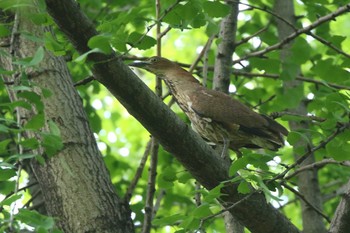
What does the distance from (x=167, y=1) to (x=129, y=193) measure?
5.01 ft

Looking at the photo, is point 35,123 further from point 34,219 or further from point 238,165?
point 238,165

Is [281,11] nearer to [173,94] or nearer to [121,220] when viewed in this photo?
[173,94]

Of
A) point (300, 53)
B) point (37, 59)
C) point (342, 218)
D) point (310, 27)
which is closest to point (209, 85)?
point (300, 53)

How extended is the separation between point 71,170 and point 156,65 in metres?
1.74

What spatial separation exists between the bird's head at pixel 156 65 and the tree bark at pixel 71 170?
3.71ft

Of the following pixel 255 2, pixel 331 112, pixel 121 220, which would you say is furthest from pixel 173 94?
pixel 331 112

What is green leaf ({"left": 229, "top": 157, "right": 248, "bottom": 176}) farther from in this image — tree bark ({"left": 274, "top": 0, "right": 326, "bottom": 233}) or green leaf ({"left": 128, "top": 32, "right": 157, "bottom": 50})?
tree bark ({"left": 274, "top": 0, "right": 326, "bottom": 233})

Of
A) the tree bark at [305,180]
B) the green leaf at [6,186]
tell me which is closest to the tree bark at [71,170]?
the green leaf at [6,186]

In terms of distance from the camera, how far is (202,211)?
3.71 metres

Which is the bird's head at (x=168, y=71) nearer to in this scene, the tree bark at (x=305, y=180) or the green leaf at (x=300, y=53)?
the tree bark at (x=305, y=180)

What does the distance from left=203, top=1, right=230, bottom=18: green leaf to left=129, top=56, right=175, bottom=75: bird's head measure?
1.53 metres

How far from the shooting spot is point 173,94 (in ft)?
20.4

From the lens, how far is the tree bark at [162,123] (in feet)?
11.4

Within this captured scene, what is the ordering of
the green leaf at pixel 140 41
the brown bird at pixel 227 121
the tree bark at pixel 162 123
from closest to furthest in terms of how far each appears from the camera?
the tree bark at pixel 162 123 → the green leaf at pixel 140 41 → the brown bird at pixel 227 121
